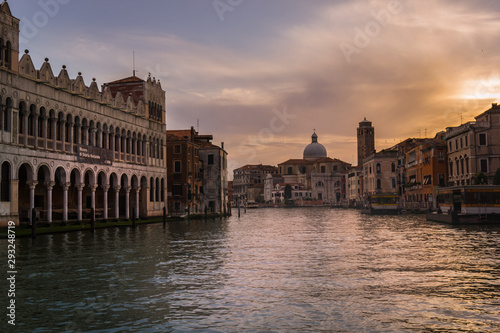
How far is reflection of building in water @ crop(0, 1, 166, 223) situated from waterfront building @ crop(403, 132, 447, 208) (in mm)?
37503

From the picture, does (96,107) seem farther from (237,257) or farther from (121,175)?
(237,257)

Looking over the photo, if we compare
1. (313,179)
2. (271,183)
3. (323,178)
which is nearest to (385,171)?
(323,178)

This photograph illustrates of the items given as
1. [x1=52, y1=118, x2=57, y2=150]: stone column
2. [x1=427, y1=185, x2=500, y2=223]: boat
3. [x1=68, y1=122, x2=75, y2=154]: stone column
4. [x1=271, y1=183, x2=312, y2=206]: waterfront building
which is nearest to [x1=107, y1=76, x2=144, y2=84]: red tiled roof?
[x1=68, y1=122, x2=75, y2=154]: stone column

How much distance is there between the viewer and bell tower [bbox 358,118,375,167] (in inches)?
6339

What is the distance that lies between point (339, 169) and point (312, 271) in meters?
167

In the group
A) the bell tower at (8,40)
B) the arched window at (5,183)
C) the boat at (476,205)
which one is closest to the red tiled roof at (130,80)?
the bell tower at (8,40)

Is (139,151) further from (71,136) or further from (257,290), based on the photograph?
(257,290)

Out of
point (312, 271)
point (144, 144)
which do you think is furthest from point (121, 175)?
point (312, 271)

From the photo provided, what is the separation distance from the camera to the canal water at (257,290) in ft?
33.3

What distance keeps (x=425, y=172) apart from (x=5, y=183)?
60.8m

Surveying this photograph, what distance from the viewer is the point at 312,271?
1675 centimetres

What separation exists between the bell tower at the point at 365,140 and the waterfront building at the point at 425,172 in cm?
6847

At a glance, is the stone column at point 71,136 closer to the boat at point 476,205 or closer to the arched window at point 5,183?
the arched window at point 5,183

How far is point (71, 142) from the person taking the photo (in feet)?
131
